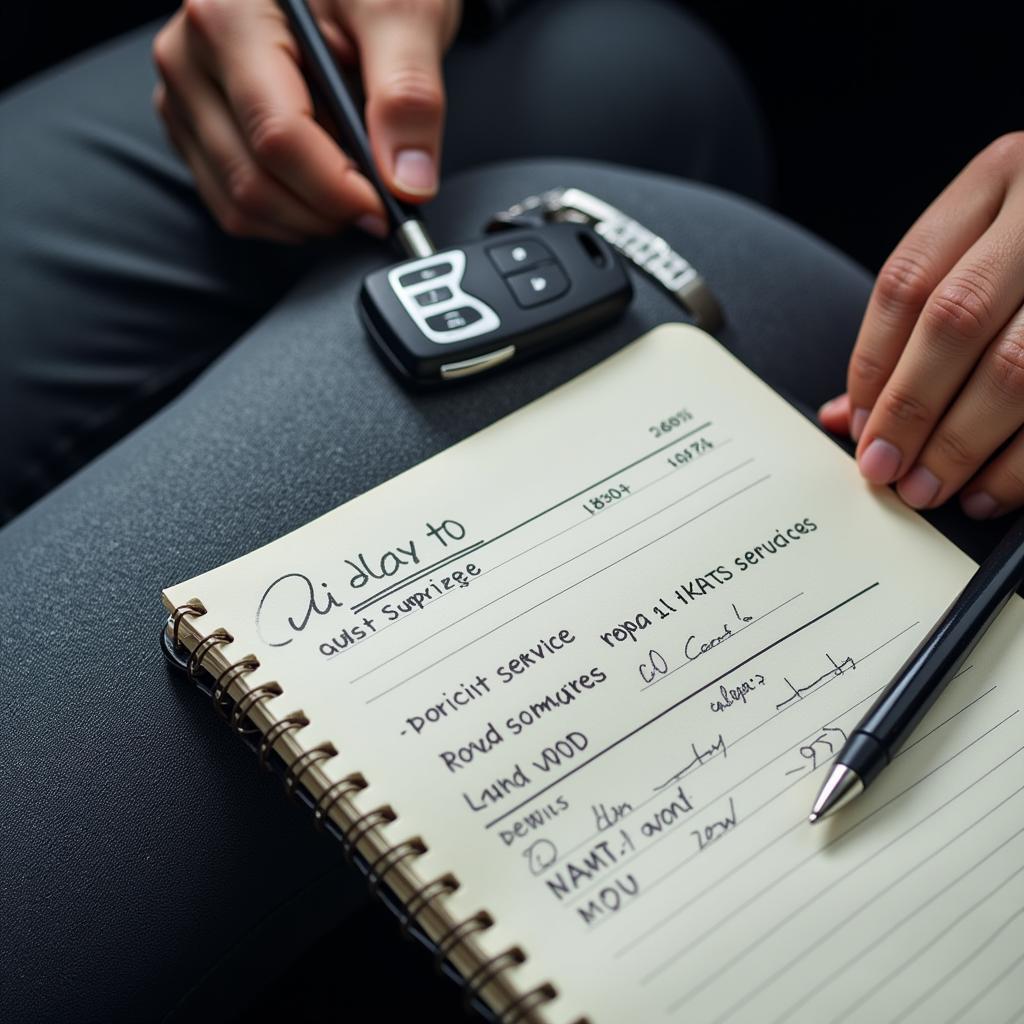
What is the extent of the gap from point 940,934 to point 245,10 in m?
0.64

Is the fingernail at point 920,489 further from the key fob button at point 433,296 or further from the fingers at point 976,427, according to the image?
the key fob button at point 433,296

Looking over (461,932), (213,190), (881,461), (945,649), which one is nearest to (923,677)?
(945,649)

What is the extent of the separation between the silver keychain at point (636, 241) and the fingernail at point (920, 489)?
5.8 inches

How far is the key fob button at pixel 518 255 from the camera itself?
1.79 ft

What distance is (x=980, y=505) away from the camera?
501 millimetres

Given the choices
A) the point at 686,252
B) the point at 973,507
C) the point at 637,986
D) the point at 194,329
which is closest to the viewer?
the point at 637,986

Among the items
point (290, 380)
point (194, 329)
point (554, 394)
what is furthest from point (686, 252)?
point (194, 329)

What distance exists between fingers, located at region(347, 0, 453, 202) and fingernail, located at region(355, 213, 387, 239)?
21 mm

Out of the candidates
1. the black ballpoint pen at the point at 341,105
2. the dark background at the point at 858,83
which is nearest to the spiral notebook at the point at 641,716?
the black ballpoint pen at the point at 341,105

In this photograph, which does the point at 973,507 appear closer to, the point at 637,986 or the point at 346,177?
the point at 637,986

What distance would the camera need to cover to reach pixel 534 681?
42 cm

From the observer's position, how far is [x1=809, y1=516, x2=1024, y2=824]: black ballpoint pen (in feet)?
1.29

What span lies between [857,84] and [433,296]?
31.3 inches

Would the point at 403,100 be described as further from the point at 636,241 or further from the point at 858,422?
the point at 858,422
